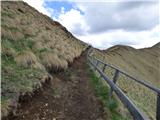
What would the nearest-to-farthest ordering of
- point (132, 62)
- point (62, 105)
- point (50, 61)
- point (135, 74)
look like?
1. point (62, 105)
2. point (50, 61)
3. point (135, 74)
4. point (132, 62)

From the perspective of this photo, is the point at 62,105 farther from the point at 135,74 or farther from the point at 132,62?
the point at 132,62

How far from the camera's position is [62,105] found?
10.4 metres

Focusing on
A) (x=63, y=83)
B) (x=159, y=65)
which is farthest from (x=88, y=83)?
(x=159, y=65)

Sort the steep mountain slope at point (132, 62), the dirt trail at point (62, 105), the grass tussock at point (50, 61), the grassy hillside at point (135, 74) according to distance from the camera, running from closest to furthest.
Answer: the dirt trail at point (62, 105), the grass tussock at point (50, 61), the grassy hillside at point (135, 74), the steep mountain slope at point (132, 62)

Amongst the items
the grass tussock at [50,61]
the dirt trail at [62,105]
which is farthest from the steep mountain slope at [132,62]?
the dirt trail at [62,105]

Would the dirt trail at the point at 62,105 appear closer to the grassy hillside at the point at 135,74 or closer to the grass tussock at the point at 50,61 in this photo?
the grass tussock at the point at 50,61

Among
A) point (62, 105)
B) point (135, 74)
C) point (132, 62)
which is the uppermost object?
point (62, 105)

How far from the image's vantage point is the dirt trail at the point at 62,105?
927 cm

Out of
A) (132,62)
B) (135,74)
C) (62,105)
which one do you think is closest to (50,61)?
(62,105)

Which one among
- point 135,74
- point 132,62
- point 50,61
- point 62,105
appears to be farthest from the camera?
→ point 132,62

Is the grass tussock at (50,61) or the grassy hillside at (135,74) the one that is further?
the grassy hillside at (135,74)

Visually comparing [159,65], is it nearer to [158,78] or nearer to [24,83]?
[158,78]

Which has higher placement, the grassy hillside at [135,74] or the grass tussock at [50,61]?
the grass tussock at [50,61]

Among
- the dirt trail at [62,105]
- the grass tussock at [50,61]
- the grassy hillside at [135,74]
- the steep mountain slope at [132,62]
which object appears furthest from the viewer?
the steep mountain slope at [132,62]
